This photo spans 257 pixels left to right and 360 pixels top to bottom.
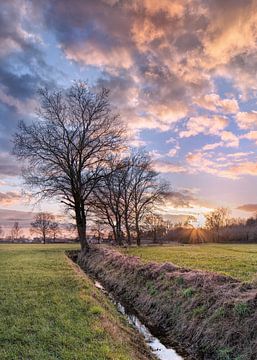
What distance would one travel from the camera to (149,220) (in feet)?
219

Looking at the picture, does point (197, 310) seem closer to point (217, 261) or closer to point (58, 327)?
point (58, 327)

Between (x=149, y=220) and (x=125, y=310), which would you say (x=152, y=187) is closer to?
(x=149, y=220)

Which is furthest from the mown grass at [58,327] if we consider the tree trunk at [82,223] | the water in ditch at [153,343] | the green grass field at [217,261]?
the tree trunk at [82,223]

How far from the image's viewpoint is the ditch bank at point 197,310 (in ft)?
28.9

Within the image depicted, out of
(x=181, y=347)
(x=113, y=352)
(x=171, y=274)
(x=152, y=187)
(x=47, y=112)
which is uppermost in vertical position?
(x=47, y=112)

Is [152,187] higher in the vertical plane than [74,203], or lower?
higher

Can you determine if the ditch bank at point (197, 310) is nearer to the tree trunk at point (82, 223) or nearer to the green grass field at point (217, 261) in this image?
the green grass field at point (217, 261)

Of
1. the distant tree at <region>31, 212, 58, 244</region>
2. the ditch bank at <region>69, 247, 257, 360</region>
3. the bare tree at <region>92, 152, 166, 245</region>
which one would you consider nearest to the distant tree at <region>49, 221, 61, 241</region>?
the distant tree at <region>31, 212, 58, 244</region>

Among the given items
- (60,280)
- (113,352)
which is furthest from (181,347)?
(60,280)

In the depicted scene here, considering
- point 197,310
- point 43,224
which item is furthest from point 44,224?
point 197,310

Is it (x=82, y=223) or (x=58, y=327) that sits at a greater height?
(x=82, y=223)

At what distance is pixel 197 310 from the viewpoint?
11.0m

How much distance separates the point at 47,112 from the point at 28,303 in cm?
2839

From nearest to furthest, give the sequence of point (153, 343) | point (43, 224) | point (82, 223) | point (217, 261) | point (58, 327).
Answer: point (58, 327)
point (153, 343)
point (217, 261)
point (82, 223)
point (43, 224)
